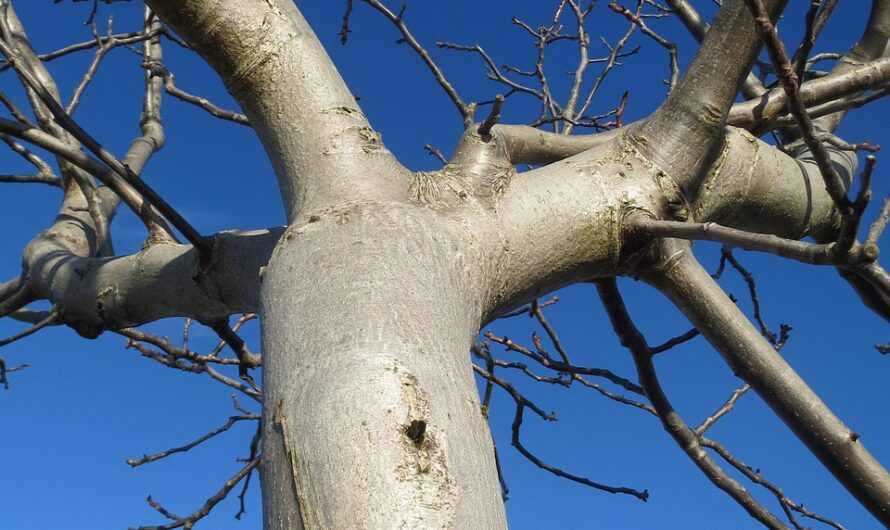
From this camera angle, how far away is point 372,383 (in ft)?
3.03

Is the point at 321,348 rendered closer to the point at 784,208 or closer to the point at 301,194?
the point at 301,194

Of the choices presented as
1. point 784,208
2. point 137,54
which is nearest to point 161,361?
point 137,54

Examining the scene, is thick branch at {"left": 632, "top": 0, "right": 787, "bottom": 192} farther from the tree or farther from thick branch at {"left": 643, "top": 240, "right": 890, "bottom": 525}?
thick branch at {"left": 643, "top": 240, "right": 890, "bottom": 525}

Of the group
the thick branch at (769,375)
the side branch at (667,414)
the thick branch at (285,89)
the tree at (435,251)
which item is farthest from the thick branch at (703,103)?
the thick branch at (285,89)

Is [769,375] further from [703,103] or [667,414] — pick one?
[703,103]

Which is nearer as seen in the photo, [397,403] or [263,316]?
[397,403]

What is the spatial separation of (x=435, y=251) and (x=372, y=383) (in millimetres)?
295

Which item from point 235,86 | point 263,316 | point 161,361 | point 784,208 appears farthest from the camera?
point 161,361

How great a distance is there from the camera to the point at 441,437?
91 centimetres

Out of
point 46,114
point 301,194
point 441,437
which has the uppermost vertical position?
point 46,114

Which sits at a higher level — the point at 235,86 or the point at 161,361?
the point at 161,361

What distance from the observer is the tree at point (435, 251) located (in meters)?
0.91

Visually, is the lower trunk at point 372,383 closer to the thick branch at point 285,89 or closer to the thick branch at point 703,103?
the thick branch at point 285,89

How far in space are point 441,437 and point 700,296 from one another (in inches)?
30.7
